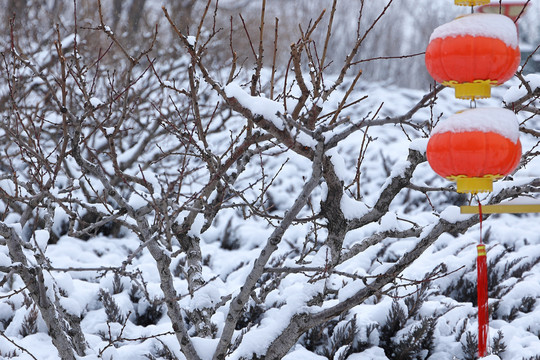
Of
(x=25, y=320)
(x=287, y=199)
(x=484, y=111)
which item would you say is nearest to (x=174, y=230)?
(x=484, y=111)

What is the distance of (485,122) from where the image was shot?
196 cm

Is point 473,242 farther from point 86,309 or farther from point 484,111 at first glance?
point 484,111

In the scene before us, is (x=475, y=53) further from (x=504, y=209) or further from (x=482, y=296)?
(x=482, y=296)

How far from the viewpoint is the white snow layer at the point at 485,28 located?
6.50 ft

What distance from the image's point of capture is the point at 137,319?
468 centimetres

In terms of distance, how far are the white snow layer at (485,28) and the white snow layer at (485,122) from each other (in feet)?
0.77

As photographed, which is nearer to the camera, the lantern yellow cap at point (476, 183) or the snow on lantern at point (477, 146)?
the snow on lantern at point (477, 146)

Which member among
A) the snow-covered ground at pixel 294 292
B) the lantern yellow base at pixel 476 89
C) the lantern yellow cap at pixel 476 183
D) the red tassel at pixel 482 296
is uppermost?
the snow-covered ground at pixel 294 292

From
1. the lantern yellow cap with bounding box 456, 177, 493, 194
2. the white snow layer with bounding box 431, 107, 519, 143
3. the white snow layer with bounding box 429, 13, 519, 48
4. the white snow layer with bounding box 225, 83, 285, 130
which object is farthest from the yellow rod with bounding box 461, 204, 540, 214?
the white snow layer with bounding box 225, 83, 285, 130

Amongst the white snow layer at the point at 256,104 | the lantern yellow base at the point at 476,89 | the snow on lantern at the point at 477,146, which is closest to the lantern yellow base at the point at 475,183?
the snow on lantern at the point at 477,146

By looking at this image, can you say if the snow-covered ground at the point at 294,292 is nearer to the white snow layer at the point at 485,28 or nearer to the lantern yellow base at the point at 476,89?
the lantern yellow base at the point at 476,89

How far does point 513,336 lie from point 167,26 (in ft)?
24.7

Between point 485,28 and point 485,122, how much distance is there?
312 mm

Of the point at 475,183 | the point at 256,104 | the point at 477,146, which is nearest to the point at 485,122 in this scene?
the point at 477,146
